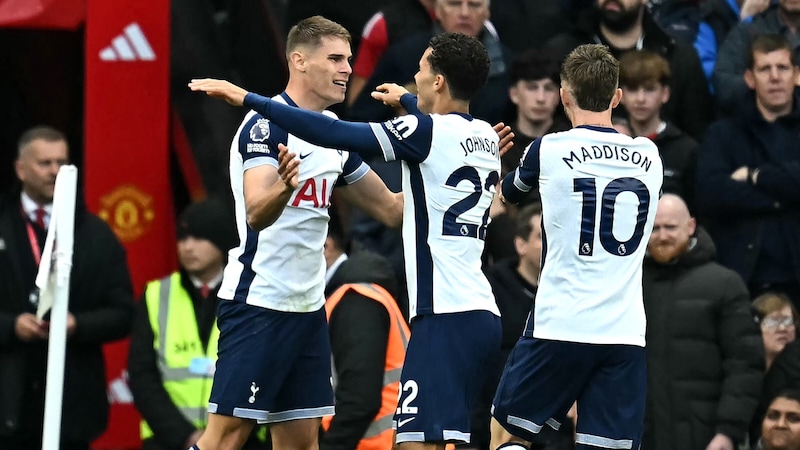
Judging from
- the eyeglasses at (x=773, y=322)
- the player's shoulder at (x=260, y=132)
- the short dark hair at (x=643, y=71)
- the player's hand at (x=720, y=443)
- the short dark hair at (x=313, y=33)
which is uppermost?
the short dark hair at (x=643, y=71)

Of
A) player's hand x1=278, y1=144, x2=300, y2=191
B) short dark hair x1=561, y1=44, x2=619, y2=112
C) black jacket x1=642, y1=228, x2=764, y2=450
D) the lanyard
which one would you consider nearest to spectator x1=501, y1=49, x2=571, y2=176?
black jacket x1=642, y1=228, x2=764, y2=450

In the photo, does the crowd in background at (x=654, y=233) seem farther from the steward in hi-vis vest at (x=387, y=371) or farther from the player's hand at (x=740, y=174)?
the steward in hi-vis vest at (x=387, y=371)

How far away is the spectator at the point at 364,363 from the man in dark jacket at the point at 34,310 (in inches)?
69.5

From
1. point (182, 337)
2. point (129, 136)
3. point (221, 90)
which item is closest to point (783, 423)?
point (182, 337)

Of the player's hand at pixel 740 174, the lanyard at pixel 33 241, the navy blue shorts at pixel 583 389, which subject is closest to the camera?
the navy blue shorts at pixel 583 389

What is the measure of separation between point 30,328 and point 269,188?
3.12 metres

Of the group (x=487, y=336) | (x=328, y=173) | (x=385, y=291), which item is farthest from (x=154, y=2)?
(x=487, y=336)

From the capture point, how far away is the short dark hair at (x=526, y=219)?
34.1 feet

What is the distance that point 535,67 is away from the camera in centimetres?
1152

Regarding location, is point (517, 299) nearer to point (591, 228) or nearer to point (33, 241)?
point (591, 228)

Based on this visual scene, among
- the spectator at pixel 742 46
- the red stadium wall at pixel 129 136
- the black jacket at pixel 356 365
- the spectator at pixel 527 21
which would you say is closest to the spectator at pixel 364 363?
the black jacket at pixel 356 365

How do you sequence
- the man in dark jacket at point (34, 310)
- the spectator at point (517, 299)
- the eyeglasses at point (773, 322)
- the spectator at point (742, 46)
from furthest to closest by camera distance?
the spectator at point (742, 46), the eyeglasses at point (773, 322), the man in dark jacket at point (34, 310), the spectator at point (517, 299)

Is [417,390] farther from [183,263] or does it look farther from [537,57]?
[537,57]

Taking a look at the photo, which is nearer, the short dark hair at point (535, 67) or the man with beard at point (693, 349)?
the man with beard at point (693, 349)
